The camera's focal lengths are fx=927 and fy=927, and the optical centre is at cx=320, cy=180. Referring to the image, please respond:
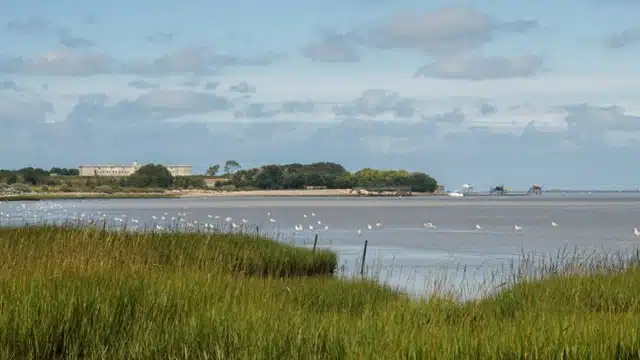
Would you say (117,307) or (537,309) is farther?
(537,309)

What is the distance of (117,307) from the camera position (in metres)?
10.9

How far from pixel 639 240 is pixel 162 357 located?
39495 millimetres

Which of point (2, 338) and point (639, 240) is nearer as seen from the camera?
point (2, 338)

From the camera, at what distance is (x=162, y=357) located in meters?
9.23

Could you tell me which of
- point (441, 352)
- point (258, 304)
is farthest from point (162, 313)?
point (441, 352)

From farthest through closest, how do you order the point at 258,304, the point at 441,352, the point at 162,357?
the point at 258,304, the point at 162,357, the point at 441,352

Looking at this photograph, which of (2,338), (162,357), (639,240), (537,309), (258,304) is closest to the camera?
(162,357)

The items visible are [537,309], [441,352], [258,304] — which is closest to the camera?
[441,352]

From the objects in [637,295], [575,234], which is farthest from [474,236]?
[637,295]

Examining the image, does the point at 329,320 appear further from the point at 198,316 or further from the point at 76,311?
the point at 76,311

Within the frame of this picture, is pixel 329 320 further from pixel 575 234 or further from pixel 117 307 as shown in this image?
pixel 575 234

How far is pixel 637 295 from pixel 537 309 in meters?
2.30

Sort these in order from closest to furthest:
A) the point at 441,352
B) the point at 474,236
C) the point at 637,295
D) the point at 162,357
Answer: the point at 441,352
the point at 162,357
the point at 637,295
the point at 474,236

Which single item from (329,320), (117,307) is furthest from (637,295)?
(117,307)
